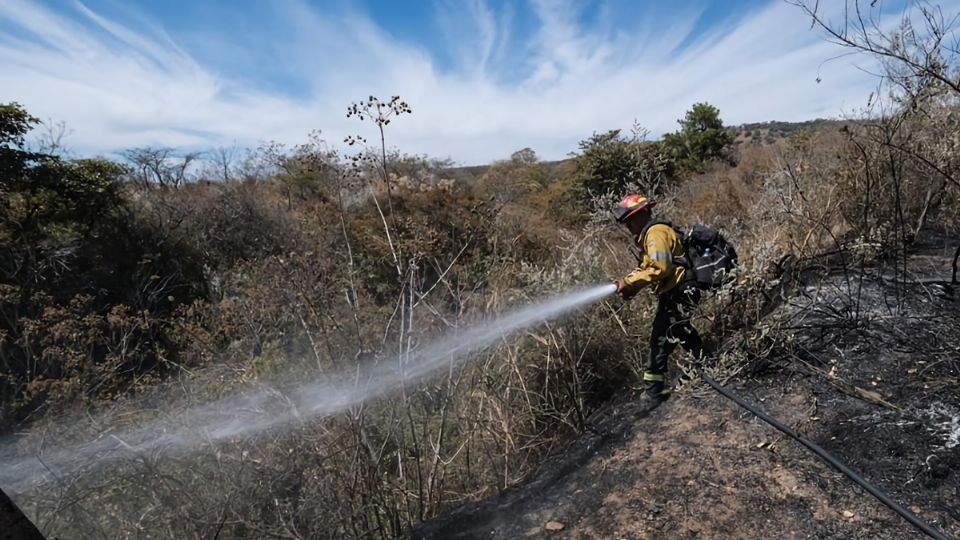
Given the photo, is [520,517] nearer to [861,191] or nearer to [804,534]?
[804,534]

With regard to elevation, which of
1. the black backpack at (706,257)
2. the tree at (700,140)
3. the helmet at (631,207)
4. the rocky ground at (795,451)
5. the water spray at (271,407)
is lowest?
the rocky ground at (795,451)

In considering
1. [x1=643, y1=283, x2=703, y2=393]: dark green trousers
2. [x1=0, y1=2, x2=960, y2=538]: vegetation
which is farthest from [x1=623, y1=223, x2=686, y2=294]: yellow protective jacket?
[x1=0, y1=2, x2=960, y2=538]: vegetation

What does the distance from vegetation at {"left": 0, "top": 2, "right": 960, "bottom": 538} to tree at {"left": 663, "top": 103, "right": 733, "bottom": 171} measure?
23.5 feet

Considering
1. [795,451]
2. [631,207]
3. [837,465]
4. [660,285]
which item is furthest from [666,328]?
[837,465]

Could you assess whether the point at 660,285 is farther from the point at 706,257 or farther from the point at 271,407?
the point at 271,407

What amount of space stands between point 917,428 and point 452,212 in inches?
395

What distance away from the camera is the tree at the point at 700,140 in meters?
19.0

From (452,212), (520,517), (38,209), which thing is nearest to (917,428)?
(520,517)

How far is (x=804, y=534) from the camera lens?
2609 mm

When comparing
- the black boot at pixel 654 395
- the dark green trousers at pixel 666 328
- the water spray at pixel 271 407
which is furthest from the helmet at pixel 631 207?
the black boot at pixel 654 395

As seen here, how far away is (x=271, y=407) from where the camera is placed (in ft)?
13.1

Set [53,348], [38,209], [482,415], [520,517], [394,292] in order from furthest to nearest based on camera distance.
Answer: [394,292] → [38,209] → [53,348] → [482,415] → [520,517]

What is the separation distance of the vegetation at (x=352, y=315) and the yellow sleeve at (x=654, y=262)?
0.69 m

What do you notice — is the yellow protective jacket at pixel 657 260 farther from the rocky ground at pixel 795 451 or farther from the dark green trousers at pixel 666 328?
the rocky ground at pixel 795 451
